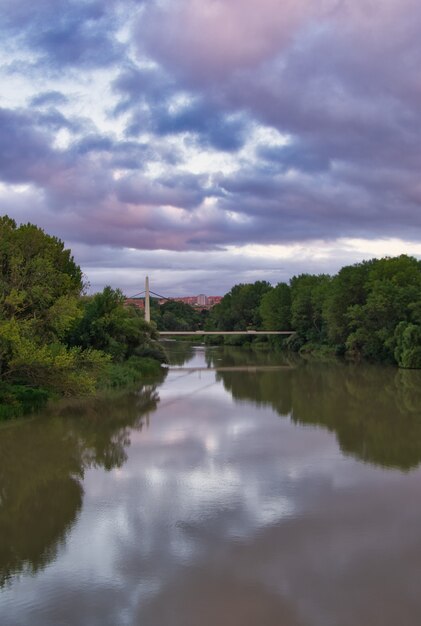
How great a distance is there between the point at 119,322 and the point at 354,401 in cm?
1338

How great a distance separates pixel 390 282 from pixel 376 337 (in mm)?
4532

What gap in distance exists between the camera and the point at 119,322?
34.4 metres

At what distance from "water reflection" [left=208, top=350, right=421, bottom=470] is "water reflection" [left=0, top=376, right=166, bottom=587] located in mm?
6680

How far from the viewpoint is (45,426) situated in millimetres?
20828

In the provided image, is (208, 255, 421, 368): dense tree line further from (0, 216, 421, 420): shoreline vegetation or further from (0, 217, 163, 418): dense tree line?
(0, 217, 163, 418): dense tree line

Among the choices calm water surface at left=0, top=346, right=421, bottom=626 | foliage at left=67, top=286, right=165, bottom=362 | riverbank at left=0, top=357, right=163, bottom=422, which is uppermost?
foliage at left=67, top=286, right=165, bottom=362

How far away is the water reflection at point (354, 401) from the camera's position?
18547mm

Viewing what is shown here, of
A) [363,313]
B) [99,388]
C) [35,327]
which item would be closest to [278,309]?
[363,313]

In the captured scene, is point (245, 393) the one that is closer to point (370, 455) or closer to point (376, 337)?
point (370, 455)

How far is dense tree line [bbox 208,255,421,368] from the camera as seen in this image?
46406 millimetres

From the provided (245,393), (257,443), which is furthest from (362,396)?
(257,443)

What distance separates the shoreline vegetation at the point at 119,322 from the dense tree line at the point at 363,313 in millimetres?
88

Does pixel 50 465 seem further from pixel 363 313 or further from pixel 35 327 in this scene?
pixel 363 313

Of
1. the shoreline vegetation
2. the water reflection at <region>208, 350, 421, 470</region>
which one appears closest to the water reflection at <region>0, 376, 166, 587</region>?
the shoreline vegetation
